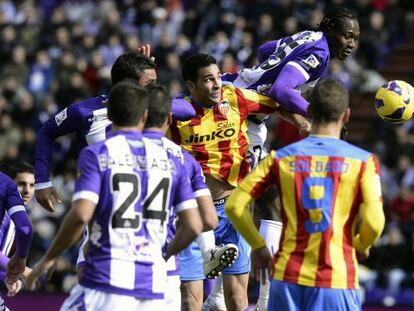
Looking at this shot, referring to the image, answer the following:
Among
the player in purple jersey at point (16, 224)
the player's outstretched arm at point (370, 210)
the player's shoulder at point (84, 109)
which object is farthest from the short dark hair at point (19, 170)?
the player's outstretched arm at point (370, 210)

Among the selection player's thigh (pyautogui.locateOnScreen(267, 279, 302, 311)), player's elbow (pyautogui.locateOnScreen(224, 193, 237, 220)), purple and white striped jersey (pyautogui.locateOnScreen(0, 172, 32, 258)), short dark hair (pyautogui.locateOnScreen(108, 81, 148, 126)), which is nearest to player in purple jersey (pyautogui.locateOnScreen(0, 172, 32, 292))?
purple and white striped jersey (pyautogui.locateOnScreen(0, 172, 32, 258))

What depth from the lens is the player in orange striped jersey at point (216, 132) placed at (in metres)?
10.1

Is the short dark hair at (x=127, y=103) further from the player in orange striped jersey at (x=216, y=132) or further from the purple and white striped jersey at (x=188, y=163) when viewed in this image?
the player in orange striped jersey at (x=216, y=132)

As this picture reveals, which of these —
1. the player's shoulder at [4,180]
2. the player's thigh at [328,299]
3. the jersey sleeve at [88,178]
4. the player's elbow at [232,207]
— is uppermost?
the jersey sleeve at [88,178]

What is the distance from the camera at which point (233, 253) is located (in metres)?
9.48

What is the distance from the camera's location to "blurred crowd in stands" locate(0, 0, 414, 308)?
19.1 metres

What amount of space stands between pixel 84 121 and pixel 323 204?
2676mm

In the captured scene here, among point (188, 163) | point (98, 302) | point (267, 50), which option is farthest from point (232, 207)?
point (267, 50)

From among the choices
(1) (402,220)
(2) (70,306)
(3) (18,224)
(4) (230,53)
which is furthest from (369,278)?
(2) (70,306)

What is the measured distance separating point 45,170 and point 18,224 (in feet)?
2.63

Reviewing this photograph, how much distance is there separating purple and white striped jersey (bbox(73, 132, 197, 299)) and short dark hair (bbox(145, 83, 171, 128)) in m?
0.39

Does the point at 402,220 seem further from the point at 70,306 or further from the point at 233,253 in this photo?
the point at 70,306

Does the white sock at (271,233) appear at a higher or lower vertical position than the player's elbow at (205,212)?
lower

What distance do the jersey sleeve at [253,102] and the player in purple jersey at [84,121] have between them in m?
1.16
